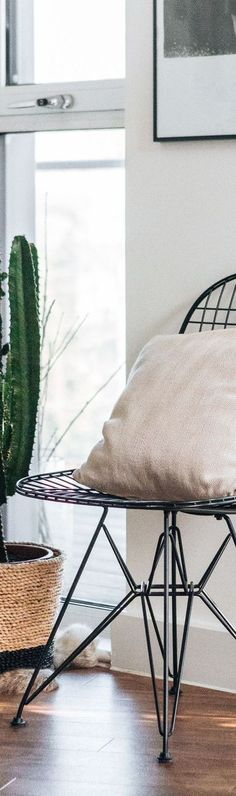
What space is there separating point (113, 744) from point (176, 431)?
646 mm

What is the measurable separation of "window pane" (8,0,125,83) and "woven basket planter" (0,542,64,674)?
124 cm

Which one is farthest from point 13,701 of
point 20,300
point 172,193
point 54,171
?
point 54,171

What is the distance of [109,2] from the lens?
9.98ft

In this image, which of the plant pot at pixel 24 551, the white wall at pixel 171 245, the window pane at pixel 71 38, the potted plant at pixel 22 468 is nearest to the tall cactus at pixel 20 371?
the potted plant at pixel 22 468

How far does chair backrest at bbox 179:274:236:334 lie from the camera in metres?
2.67

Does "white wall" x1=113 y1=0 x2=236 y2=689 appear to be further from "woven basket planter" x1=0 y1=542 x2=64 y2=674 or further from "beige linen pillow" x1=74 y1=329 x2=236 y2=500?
"beige linen pillow" x1=74 y1=329 x2=236 y2=500

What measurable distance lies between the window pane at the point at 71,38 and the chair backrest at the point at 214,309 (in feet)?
2.24

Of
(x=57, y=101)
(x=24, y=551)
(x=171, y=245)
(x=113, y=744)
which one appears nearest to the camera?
(x=113, y=744)

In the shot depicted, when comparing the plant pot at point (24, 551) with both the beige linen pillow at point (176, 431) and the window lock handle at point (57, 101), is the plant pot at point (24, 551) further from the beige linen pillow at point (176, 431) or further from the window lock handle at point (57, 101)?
the window lock handle at point (57, 101)

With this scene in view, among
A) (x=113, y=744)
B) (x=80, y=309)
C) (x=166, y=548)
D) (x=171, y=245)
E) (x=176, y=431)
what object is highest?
(x=171, y=245)

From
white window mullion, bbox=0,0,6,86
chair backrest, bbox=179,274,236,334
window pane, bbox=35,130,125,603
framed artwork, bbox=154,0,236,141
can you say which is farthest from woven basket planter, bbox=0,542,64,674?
white window mullion, bbox=0,0,6,86

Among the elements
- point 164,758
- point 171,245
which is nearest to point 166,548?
point 164,758

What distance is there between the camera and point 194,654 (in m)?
2.76

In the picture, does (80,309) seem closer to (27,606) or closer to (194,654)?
(27,606)
